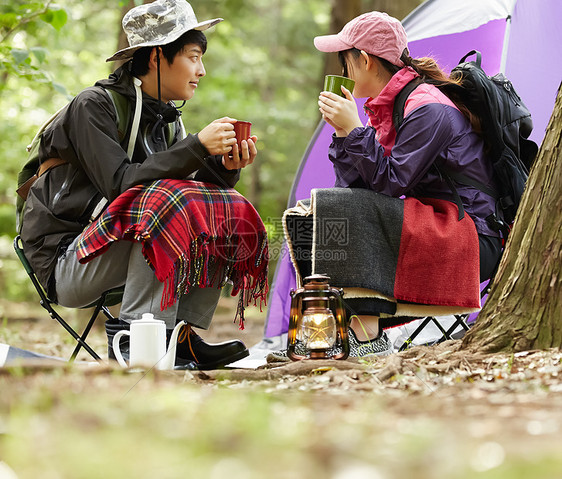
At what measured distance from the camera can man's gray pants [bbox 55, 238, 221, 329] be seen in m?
2.45

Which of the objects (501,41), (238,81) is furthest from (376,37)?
(238,81)

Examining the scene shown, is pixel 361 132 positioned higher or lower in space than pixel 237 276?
higher

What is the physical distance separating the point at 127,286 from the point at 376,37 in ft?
4.74

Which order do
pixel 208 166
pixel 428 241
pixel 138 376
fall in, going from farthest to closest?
pixel 208 166 → pixel 428 241 → pixel 138 376

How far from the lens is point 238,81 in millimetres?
10484

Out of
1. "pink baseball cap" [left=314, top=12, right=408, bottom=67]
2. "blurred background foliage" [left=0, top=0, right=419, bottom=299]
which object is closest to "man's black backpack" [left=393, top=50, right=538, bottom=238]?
"pink baseball cap" [left=314, top=12, right=408, bottom=67]

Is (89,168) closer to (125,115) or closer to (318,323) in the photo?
(125,115)

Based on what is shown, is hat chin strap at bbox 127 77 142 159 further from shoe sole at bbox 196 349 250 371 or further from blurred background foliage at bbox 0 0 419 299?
blurred background foliage at bbox 0 0 419 299

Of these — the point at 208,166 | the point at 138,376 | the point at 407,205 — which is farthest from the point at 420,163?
the point at 138,376

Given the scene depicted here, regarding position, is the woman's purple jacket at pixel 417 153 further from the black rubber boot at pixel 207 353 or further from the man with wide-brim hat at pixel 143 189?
the black rubber boot at pixel 207 353

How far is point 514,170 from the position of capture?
2.68m

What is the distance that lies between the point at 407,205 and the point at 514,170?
0.48m

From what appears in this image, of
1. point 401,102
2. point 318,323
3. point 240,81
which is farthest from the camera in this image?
point 240,81

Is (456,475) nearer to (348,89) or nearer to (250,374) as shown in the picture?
(250,374)
